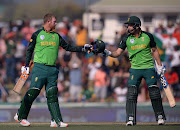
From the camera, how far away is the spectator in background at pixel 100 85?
751 inches

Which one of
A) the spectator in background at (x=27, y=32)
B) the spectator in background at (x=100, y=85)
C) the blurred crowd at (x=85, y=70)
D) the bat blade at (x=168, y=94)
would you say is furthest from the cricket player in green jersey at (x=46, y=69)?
the spectator in background at (x=27, y=32)

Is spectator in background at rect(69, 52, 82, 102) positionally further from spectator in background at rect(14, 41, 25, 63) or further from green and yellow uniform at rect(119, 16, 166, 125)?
green and yellow uniform at rect(119, 16, 166, 125)

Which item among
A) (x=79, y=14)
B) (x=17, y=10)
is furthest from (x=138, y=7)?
(x=17, y=10)

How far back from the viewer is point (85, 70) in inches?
781

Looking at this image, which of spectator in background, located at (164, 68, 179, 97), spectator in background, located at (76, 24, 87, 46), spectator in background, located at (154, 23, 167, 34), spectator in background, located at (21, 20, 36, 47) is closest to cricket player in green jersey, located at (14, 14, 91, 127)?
spectator in background, located at (164, 68, 179, 97)

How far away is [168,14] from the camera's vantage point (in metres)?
38.2

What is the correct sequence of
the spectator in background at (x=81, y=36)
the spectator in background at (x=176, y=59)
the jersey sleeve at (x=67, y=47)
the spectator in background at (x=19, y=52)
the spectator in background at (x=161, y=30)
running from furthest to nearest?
the spectator in background at (x=81, y=36), the spectator in background at (x=161, y=30), the spectator in background at (x=19, y=52), the spectator in background at (x=176, y=59), the jersey sleeve at (x=67, y=47)

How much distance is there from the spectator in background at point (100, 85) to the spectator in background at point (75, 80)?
0.64 metres

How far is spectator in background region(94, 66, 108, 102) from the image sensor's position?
19.1 metres

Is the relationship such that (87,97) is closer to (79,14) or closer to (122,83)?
(122,83)

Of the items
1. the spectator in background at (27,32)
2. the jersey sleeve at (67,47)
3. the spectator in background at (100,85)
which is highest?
the spectator in background at (27,32)

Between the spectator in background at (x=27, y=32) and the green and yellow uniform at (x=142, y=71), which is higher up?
the spectator in background at (x=27, y=32)

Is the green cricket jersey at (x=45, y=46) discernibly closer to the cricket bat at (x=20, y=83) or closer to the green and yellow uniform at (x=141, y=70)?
the cricket bat at (x=20, y=83)

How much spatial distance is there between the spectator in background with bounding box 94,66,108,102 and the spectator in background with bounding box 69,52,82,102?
0.64 m
